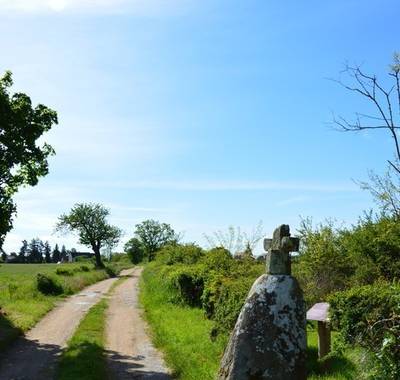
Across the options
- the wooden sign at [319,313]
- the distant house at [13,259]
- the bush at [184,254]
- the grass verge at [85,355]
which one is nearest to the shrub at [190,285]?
the grass verge at [85,355]

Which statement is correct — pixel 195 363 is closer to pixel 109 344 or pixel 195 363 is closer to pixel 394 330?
pixel 109 344

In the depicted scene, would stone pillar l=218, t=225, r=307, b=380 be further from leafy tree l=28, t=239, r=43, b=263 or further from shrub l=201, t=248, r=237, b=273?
leafy tree l=28, t=239, r=43, b=263

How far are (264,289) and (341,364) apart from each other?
5.91m

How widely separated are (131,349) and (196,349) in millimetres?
3076

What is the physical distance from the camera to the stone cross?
19.4 ft

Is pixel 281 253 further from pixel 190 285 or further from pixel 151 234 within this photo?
pixel 151 234

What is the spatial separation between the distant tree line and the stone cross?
499ft

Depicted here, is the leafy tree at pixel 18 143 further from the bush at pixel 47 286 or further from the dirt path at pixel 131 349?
the bush at pixel 47 286

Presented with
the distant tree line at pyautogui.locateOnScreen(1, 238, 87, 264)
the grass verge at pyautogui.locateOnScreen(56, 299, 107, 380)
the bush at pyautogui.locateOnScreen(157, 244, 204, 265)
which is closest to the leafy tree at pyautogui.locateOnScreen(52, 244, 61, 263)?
the distant tree line at pyautogui.locateOnScreen(1, 238, 87, 264)

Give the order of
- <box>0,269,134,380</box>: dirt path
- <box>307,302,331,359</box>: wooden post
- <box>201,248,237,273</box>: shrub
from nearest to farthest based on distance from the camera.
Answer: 1. <box>307,302,331,359</box>: wooden post
2. <box>0,269,134,380</box>: dirt path
3. <box>201,248,237,273</box>: shrub

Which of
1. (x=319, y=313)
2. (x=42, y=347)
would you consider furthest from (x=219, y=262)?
(x=319, y=313)

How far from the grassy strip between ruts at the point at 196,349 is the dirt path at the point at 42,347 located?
11.1 ft

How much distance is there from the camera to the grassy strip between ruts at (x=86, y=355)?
13609 mm

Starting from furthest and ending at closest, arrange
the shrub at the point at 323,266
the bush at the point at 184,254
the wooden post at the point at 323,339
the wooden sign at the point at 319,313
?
the bush at the point at 184,254
the shrub at the point at 323,266
the wooden post at the point at 323,339
the wooden sign at the point at 319,313
